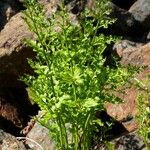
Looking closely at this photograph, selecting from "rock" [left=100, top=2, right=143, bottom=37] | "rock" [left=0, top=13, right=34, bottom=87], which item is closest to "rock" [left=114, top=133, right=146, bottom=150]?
"rock" [left=0, top=13, right=34, bottom=87]

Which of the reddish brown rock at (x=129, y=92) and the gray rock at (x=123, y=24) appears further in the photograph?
the gray rock at (x=123, y=24)

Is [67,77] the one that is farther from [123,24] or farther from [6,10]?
[6,10]

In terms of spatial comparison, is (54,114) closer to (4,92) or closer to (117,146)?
(117,146)

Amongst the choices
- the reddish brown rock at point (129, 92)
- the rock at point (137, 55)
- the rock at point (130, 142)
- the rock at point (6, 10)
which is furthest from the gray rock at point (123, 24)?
the rock at point (130, 142)

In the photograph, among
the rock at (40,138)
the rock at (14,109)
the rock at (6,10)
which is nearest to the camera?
the rock at (40,138)

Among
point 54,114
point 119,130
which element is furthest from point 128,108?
point 54,114

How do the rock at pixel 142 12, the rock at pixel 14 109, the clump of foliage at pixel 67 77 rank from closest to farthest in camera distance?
the clump of foliage at pixel 67 77 → the rock at pixel 14 109 → the rock at pixel 142 12

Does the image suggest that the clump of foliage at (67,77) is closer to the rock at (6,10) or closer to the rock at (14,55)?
the rock at (14,55)

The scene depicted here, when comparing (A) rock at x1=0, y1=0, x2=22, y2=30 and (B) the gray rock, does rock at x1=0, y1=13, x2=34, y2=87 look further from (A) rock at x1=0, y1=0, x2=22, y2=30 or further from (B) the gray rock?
(B) the gray rock
